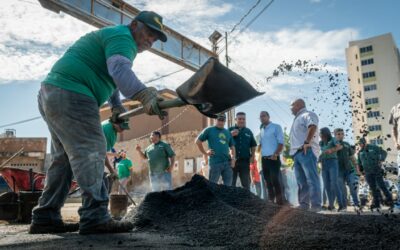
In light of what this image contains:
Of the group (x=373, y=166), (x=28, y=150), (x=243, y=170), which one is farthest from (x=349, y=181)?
(x=28, y=150)

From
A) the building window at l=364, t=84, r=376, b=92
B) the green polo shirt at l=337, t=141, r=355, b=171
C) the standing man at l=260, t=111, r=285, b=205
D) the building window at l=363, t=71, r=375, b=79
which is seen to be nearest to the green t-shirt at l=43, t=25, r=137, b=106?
the standing man at l=260, t=111, r=285, b=205

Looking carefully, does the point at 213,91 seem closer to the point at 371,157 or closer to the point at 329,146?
the point at 329,146

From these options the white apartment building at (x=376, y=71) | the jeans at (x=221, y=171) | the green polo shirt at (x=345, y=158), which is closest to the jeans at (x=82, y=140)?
the jeans at (x=221, y=171)

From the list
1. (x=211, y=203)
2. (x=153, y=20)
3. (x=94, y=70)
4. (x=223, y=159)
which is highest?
(x=153, y=20)

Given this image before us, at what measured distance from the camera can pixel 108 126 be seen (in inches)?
185

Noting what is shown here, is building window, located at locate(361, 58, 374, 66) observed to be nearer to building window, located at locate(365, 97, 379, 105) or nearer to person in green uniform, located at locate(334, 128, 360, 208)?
building window, located at locate(365, 97, 379, 105)

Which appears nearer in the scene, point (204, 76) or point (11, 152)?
point (204, 76)

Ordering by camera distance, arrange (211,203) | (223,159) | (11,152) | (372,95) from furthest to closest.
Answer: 1. (372,95)
2. (11,152)
3. (223,159)
4. (211,203)

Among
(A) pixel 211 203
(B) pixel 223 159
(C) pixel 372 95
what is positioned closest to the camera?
(A) pixel 211 203

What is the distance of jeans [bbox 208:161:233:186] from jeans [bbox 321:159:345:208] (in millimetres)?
1779

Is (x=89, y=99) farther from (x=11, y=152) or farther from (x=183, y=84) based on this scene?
(x=11, y=152)

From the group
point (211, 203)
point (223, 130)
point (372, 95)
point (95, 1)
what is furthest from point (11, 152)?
point (372, 95)

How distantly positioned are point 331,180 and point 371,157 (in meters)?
0.91

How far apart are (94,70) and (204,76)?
93 centimetres
